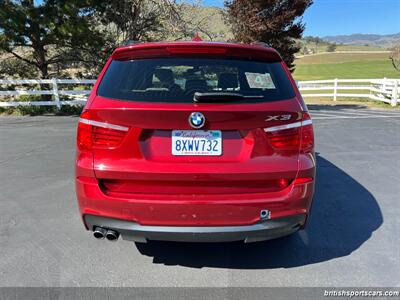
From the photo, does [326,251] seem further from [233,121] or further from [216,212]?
[233,121]

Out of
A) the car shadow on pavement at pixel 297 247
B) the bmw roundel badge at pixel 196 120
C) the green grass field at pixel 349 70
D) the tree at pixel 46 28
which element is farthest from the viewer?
the green grass field at pixel 349 70

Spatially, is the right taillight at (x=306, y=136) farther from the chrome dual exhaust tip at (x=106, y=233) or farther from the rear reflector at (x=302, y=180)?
the chrome dual exhaust tip at (x=106, y=233)

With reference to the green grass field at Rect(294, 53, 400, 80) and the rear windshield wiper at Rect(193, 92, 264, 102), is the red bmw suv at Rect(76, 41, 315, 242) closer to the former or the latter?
the rear windshield wiper at Rect(193, 92, 264, 102)

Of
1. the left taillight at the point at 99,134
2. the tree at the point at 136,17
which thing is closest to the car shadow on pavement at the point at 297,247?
the left taillight at the point at 99,134

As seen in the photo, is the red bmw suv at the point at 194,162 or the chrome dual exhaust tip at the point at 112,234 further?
the chrome dual exhaust tip at the point at 112,234

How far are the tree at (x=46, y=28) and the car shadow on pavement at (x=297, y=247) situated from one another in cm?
1215

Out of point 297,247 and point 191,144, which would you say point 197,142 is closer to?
point 191,144

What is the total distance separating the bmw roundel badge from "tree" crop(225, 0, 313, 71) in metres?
15.9

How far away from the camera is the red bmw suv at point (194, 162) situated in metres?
2.75

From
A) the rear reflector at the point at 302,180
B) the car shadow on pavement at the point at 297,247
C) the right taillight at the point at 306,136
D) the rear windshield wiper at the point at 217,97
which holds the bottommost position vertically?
the car shadow on pavement at the point at 297,247

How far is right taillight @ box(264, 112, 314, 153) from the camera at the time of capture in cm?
282

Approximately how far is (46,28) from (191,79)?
42.7ft

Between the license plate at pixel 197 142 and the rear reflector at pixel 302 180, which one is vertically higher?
the license plate at pixel 197 142

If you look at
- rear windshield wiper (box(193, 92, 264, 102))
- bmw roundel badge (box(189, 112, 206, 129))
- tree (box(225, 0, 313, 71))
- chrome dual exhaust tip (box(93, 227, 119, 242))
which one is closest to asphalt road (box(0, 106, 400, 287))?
chrome dual exhaust tip (box(93, 227, 119, 242))
